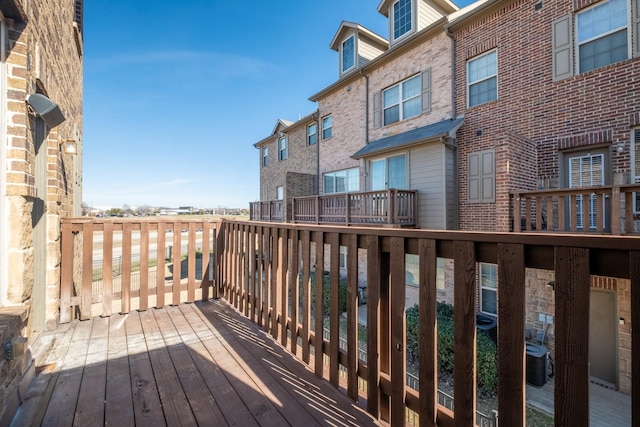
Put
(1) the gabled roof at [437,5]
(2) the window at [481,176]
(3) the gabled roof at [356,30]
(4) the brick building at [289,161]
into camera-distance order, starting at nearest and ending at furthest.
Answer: (2) the window at [481,176], (1) the gabled roof at [437,5], (3) the gabled roof at [356,30], (4) the brick building at [289,161]

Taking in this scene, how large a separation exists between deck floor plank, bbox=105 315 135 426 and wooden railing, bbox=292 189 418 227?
6582mm

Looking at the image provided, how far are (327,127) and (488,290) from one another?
9236 mm

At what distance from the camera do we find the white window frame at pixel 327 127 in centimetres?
1330

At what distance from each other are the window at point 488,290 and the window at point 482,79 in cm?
456

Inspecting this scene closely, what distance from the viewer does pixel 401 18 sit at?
10281mm

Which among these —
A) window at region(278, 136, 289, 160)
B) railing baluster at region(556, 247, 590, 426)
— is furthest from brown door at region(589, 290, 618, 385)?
window at region(278, 136, 289, 160)

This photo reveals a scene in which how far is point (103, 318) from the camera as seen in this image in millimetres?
3762

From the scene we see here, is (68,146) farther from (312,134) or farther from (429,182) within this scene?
(312,134)

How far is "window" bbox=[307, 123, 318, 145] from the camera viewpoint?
571 inches

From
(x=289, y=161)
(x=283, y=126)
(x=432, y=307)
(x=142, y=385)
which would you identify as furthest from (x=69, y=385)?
(x=283, y=126)

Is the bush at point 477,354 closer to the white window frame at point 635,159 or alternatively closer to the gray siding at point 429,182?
the gray siding at point 429,182

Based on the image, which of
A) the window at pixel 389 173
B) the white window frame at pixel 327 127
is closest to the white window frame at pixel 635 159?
the window at pixel 389 173

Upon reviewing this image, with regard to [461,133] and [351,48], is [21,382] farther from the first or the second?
[351,48]

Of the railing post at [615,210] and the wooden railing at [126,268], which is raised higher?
the railing post at [615,210]
